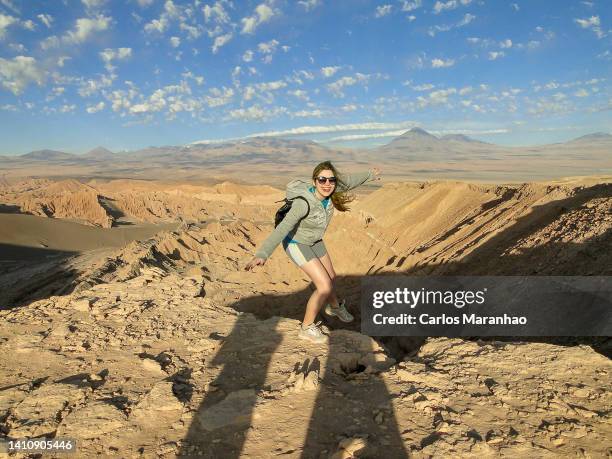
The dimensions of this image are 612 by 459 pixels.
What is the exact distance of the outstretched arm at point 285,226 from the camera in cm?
307

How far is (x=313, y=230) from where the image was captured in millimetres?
3385

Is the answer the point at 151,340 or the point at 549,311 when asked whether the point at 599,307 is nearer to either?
the point at 549,311

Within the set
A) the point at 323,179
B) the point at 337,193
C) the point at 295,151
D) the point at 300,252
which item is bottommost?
the point at 300,252

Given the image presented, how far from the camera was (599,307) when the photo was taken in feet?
14.5

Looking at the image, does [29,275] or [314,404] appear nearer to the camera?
[314,404]

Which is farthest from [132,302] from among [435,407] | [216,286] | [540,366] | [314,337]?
[216,286]

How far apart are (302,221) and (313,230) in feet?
0.43

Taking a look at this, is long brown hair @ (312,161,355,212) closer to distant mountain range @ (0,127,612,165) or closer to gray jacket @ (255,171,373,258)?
gray jacket @ (255,171,373,258)

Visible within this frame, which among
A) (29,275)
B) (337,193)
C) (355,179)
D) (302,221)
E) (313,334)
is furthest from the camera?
(29,275)

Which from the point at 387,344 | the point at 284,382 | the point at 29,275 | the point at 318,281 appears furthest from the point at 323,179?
the point at 29,275

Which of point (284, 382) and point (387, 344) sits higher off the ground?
point (284, 382)

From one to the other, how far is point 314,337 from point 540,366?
1830 millimetres

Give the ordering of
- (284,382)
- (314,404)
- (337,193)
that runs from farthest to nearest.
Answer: (337,193)
(284,382)
(314,404)

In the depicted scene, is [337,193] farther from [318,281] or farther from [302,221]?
[318,281]
